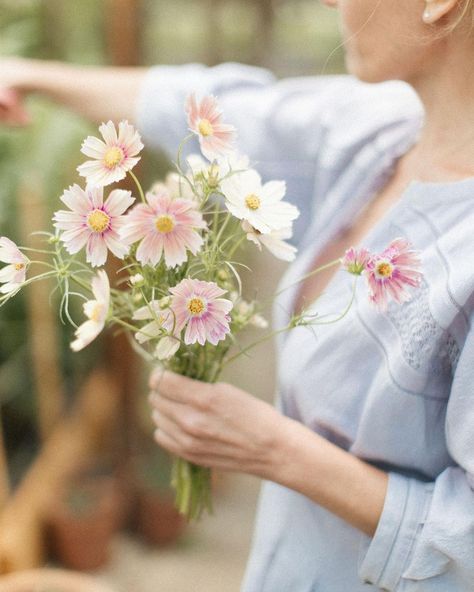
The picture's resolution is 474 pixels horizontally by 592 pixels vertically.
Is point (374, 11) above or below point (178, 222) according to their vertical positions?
above

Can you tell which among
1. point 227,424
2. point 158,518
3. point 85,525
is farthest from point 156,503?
point 227,424

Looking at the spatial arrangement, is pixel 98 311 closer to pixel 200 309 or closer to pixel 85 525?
pixel 200 309

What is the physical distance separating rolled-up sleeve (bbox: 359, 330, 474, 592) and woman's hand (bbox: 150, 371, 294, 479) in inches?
6.0

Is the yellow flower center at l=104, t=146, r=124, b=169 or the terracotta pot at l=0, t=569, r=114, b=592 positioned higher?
the yellow flower center at l=104, t=146, r=124, b=169

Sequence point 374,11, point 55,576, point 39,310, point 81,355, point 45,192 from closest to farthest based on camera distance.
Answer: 1. point 374,11
2. point 55,576
3. point 45,192
4. point 39,310
5. point 81,355

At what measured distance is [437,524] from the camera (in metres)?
0.91

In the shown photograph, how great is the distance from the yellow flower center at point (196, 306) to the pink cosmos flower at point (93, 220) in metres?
0.08

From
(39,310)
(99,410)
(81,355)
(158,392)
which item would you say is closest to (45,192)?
(39,310)

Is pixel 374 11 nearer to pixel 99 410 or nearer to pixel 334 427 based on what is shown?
pixel 334 427

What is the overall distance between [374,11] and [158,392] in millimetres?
536

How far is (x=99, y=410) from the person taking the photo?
2.76m

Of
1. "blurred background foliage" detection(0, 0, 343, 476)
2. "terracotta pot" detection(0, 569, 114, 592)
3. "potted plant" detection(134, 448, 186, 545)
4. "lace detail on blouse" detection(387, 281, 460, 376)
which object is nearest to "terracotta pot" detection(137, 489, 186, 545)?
"potted plant" detection(134, 448, 186, 545)

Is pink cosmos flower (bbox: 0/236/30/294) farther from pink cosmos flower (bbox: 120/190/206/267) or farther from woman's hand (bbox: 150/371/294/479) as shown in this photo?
woman's hand (bbox: 150/371/294/479)

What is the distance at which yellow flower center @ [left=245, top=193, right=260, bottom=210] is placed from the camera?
79cm
